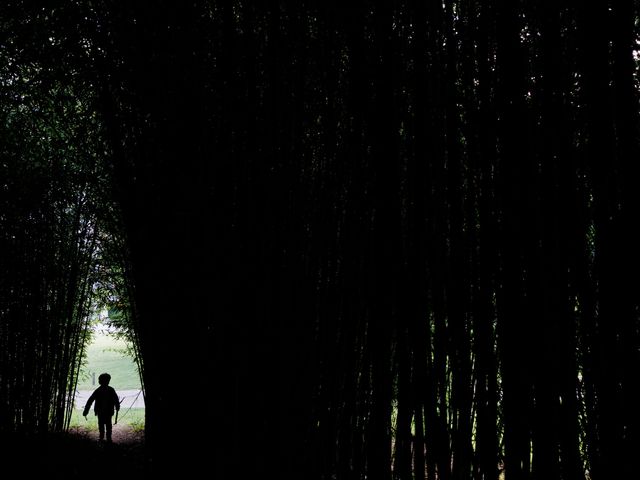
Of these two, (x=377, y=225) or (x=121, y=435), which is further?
(x=121, y=435)

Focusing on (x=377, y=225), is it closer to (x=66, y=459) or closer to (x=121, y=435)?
(x=66, y=459)

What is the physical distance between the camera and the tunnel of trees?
3.16 feet

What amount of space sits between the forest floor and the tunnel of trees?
1997 mm

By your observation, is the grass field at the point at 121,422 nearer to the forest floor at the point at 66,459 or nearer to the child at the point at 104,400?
the child at the point at 104,400

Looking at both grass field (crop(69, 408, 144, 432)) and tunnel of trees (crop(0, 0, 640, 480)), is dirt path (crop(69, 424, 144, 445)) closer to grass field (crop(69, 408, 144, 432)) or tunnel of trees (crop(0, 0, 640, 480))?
grass field (crop(69, 408, 144, 432))

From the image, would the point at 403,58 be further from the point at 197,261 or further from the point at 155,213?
the point at 155,213

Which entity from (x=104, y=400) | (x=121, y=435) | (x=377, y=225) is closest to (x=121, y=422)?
(x=121, y=435)

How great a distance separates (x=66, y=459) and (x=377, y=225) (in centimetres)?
424

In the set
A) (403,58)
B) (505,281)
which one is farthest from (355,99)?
(505,281)

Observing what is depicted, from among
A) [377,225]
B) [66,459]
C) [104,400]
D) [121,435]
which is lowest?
[121,435]

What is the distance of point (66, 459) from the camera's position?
4.13 meters

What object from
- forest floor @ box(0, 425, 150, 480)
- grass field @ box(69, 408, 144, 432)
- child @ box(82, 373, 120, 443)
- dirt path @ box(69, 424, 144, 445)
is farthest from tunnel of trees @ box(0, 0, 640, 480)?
grass field @ box(69, 408, 144, 432)

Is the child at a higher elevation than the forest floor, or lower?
higher

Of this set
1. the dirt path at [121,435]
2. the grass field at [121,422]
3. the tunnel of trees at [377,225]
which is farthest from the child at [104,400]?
the tunnel of trees at [377,225]
